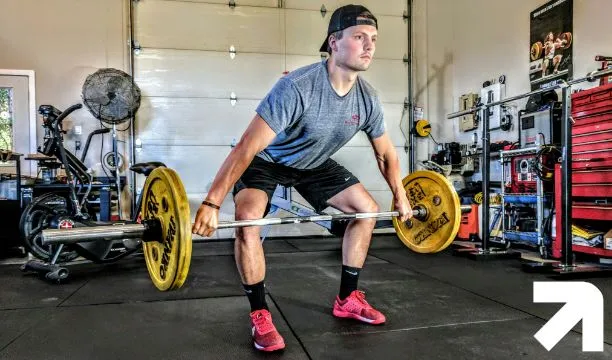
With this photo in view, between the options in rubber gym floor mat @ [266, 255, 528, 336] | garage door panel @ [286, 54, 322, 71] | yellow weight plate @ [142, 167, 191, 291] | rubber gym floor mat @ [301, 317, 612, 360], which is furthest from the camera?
garage door panel @ [286, 54, 322, 71]

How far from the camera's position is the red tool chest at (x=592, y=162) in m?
2.95

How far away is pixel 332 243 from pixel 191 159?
1.81 metres

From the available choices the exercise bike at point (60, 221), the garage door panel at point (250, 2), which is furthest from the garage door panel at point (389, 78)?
the exercise bike at point (60, 221)

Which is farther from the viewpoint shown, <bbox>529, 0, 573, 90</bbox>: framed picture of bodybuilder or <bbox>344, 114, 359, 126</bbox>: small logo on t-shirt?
<bbox>529, 0, 573, 90</bbox>: framed picture of bodybuilder

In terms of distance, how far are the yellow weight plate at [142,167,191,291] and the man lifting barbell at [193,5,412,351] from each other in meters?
0.08

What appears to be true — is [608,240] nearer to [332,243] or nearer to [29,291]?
[332,243]

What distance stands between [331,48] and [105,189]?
2713 mm

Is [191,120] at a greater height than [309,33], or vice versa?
[309,33]

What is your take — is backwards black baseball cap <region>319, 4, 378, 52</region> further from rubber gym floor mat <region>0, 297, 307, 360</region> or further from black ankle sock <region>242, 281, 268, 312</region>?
rubber gym floor mat <region>0, 297, 307, 360</region>

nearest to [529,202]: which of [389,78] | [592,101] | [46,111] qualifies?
[592,101]

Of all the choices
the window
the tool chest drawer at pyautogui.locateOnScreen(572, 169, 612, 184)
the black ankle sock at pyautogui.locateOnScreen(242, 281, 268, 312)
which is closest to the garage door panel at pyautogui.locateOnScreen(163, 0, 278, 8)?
the window

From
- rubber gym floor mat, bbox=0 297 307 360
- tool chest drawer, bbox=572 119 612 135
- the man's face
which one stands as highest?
the man's face

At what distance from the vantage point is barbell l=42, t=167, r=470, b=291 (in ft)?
4.49

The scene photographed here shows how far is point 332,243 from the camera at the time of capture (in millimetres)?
4609
